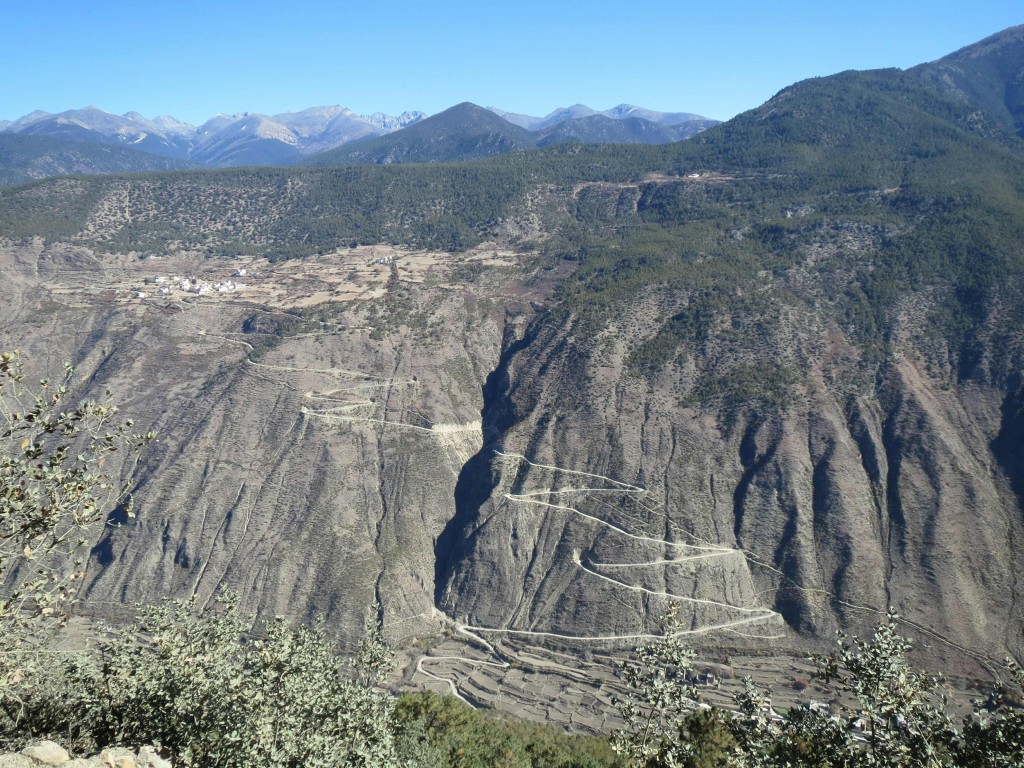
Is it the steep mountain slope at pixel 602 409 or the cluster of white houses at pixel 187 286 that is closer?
the steep mountain slope at pixel 602 409

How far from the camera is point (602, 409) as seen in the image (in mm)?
67688

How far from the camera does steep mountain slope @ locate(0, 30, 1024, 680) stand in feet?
177

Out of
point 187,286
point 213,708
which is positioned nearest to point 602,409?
point 213,708

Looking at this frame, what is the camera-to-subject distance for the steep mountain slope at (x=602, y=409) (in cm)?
5394

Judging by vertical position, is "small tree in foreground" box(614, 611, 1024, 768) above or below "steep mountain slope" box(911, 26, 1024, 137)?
below

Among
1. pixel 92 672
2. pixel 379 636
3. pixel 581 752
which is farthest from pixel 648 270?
pixel 92 672

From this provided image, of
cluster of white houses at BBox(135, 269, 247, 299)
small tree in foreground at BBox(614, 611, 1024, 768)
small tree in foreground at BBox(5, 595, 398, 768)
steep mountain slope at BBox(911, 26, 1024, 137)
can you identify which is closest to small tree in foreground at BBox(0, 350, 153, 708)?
small tree in foreground at BBox(5, 595, 398, 768)

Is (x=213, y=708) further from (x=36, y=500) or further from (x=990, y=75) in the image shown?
(x=990, y=75)

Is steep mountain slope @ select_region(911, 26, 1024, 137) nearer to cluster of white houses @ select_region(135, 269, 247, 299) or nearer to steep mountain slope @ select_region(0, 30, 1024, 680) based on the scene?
steep mountain slope @ select_region(0, 30, 1024, 680)

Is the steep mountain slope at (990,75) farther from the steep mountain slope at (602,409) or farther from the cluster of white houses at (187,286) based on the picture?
the cluster of white houses at (187,286)

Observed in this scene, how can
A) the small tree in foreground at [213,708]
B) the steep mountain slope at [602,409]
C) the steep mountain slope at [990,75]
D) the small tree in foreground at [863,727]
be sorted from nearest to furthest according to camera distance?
the small tree in foreground at [863,727] → the small tree in foreground at [213,708] → the steep mountain slope at [602,409] → the steep mountain slope at [990,75]

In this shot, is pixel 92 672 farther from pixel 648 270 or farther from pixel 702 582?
pixel 648 270

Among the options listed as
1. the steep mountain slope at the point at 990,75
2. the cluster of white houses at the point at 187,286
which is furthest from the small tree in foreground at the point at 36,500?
the steep mountain slope at the point at 990,75

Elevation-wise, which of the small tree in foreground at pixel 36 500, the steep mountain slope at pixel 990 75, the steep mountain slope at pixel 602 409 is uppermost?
the steep mountain slope at pixel 990 75
